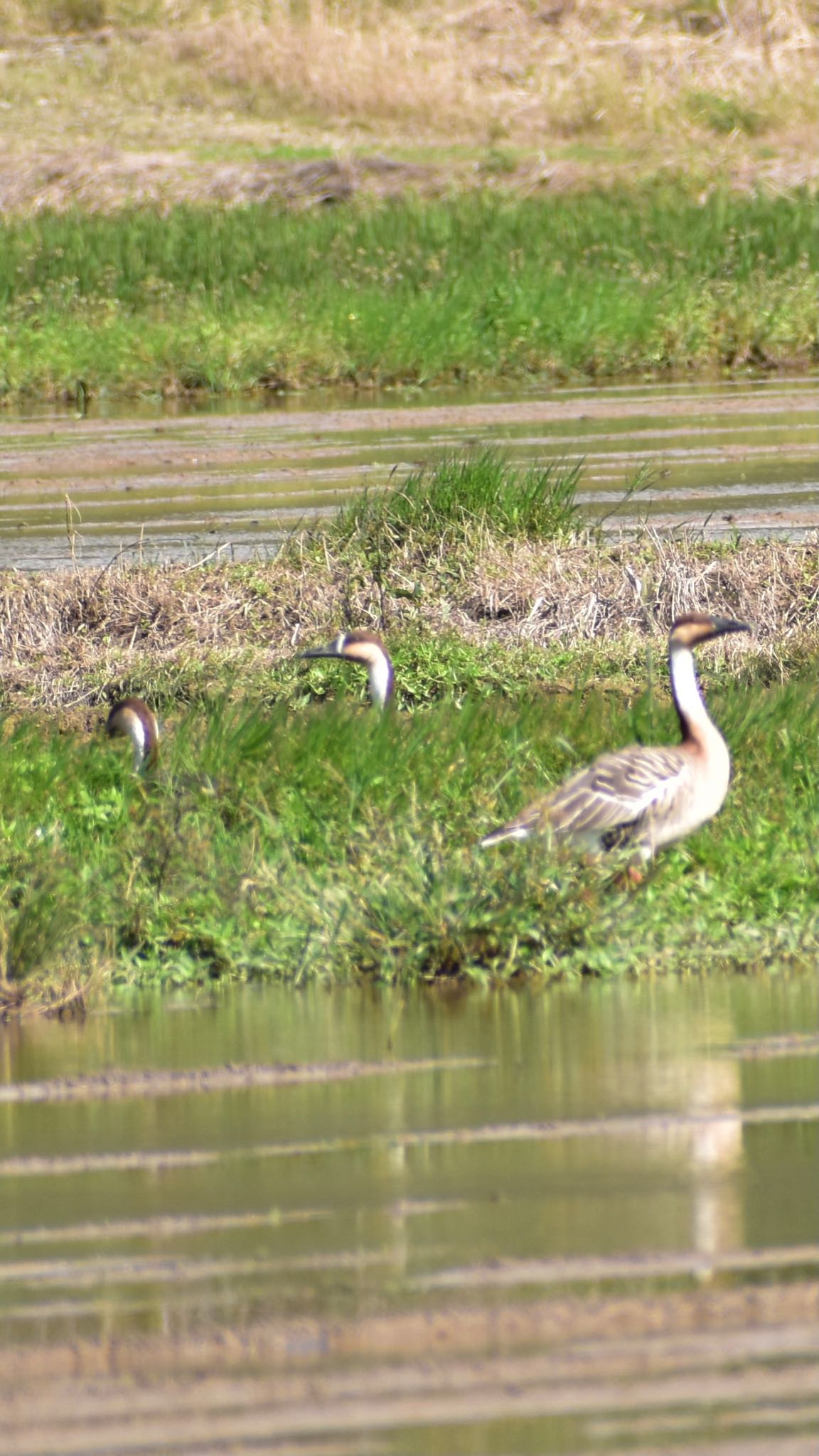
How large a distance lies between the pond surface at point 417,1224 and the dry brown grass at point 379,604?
4939 millimetres

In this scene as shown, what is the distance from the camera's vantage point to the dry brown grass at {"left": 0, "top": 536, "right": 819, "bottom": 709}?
11977 millimetres

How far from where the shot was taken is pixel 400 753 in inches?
344

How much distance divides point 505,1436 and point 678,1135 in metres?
1.64

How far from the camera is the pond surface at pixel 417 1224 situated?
4320mm

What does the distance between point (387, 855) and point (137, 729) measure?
79.8 inches

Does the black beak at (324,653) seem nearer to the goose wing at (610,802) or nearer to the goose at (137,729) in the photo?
the goose at (137,729)

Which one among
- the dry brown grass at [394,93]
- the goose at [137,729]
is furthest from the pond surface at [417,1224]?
the dry brown grass at [394,93]

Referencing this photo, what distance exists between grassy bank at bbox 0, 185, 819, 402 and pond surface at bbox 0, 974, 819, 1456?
16919 mm

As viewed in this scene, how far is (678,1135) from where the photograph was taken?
574cm

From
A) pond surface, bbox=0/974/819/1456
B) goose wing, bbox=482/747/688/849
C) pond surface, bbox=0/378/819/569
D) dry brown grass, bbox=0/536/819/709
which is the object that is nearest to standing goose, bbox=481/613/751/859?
goose wing, bbox=482/747/688/849

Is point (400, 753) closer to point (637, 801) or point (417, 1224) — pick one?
point (637, 801)

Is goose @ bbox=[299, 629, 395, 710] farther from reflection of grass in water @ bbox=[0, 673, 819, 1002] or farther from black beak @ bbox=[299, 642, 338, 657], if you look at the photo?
reflection of grass in water @ bbox=[0, 673, 819, 1002]

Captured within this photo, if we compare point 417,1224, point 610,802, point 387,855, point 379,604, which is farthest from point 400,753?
point 379,604

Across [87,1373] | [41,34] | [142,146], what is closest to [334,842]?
[87,1373]
